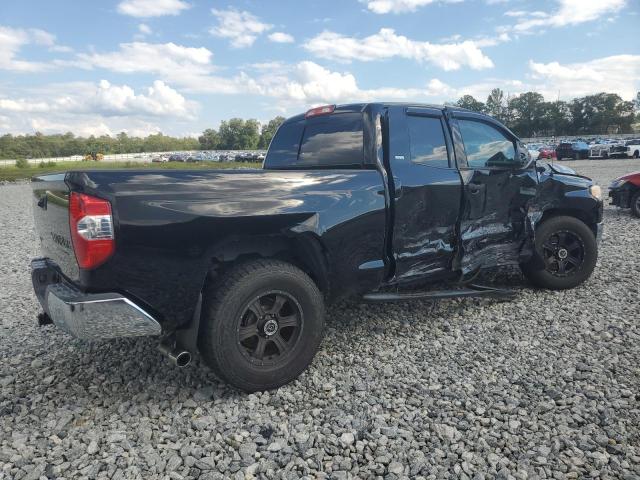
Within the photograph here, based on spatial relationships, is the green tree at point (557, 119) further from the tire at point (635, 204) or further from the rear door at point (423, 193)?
the rear door at point (423, 193)

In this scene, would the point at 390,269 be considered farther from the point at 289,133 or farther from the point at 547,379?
the point at 289,133

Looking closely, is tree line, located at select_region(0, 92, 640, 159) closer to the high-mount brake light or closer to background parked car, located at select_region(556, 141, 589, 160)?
background parked car, located at select_region(556, 141, 589, 160)

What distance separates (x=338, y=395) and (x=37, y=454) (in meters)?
1.79

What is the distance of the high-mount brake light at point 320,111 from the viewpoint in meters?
4.19

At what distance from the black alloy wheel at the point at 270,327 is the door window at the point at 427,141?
5.49 feet

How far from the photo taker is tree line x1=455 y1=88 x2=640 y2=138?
10544 cm

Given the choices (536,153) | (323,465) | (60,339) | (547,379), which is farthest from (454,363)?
(60,339)

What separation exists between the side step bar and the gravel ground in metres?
0.21

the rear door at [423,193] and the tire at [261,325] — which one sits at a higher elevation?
the rear door at [423,193]

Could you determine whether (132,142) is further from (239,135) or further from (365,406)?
(365,406)

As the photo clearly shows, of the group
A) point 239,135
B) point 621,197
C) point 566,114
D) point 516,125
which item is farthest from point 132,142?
point 621,197

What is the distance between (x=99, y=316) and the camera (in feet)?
8.73

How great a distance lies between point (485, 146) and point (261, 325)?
112 inches

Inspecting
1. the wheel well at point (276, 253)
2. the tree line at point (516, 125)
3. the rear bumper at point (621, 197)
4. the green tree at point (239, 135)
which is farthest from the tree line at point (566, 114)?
the wheel well at point (276, 253)
